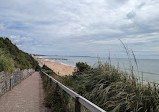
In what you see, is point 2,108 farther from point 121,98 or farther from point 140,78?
point 140,78

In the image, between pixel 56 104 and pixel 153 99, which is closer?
pixel 153 99

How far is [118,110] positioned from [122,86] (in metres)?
1.01

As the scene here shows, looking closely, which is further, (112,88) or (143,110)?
(112,88)

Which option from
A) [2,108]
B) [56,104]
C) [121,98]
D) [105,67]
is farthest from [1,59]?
[121,98]

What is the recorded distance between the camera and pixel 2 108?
18.3 ft

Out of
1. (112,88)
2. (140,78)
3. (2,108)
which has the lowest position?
(2,108)

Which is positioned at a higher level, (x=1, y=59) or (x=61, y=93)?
(x=1, y=59)

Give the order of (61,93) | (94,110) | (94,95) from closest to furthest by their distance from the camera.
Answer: (94,110)
(94,95)
(61,93)

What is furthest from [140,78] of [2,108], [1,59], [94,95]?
[1,59]

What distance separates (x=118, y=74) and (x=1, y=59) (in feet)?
21.7

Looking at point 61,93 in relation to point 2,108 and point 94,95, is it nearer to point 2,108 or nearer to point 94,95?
point 94,95

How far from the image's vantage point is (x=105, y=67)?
596 centimetres

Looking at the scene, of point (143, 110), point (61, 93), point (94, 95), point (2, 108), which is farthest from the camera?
point (2, 108)

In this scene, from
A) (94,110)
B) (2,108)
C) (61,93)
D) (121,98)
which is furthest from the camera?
(2,108)
